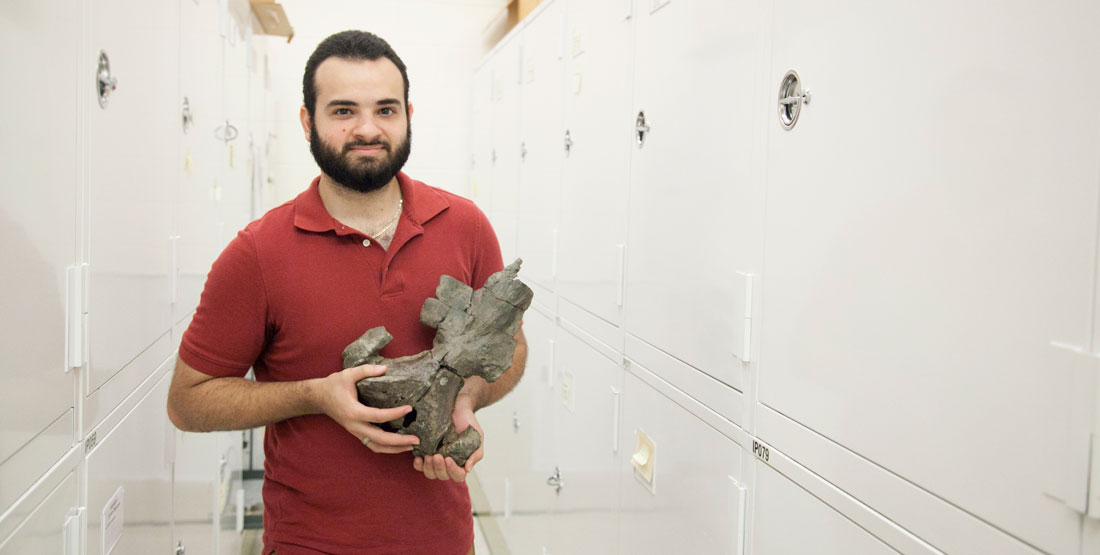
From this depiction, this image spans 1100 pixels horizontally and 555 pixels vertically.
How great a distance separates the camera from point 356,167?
1.46 meters

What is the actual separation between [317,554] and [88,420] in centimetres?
46

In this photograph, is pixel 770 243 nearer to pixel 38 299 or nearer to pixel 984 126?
pixel 984 126

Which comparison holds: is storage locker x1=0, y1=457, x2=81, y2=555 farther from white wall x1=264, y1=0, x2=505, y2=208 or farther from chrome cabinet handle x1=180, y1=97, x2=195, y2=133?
white wall x1=264, y1=0, x2=505, y2=208

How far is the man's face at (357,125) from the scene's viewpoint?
4.77ft

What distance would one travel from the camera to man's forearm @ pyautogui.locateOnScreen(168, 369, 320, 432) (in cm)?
137

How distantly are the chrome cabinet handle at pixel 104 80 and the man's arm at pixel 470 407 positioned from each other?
82 centimetres

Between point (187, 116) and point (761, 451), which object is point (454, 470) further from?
point (187, 116)

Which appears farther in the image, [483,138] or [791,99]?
[483,138]

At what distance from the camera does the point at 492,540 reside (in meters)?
Answer: 3.70

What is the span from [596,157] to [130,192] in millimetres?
1151

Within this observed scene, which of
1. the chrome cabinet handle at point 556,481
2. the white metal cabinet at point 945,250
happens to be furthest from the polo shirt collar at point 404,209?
the chrome cabinet handle at point 556,481

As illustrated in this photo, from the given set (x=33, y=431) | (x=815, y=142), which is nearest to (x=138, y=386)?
(x=33, y=431)

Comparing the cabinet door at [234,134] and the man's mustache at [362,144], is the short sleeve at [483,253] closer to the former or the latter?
the man's mustache at [362,144]

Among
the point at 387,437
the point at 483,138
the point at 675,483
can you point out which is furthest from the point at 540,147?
the point at 387,437
